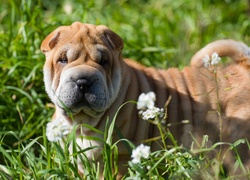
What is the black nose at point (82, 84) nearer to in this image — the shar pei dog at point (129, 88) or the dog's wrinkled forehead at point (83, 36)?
the shar pei dog at point (129, 88)

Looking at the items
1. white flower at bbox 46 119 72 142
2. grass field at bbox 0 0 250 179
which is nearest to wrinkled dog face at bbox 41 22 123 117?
grass field at bbox 0 0 250 179

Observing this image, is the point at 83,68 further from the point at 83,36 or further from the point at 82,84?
the point at 83,36

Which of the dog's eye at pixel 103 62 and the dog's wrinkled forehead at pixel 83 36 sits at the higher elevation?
Result: the dog's wrinkled forehead at pixel 83 36

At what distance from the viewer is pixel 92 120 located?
511 cm

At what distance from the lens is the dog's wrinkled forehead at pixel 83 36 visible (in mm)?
5137

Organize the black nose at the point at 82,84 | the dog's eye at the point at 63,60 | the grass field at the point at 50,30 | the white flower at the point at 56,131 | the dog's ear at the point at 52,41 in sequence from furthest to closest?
1. the dog's ear at the point at 52,41
2. the dog's eye at the point at 63,60
3. the grass field at the point at 50,30
4. the black nose at the point at 82,84
5. the white flower at the point at 56,131

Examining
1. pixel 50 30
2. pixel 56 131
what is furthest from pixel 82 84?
pixel 50 30

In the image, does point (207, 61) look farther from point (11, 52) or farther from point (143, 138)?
point (11, 52)

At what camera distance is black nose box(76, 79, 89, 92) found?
482 cm

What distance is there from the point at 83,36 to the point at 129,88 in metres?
0.57

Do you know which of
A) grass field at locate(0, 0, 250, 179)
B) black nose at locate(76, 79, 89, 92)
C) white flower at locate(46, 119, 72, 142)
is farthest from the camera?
grass field at locate(0, 0, 250, 179)

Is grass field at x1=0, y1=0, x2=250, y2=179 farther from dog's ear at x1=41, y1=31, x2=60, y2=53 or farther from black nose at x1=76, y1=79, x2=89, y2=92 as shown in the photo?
dog's ear at x1=41, y1=31, x2=60, y2=53

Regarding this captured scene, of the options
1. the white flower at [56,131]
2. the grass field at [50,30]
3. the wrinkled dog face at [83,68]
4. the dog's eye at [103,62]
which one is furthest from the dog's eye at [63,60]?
the white flower at [56,131]

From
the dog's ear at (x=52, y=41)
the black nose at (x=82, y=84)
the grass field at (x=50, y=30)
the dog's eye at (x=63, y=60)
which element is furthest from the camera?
the dog's ear at (x=52, y=41)
